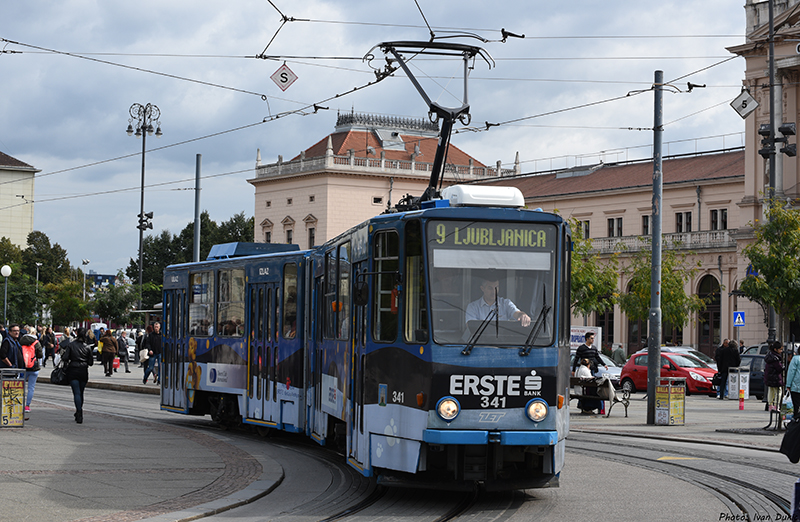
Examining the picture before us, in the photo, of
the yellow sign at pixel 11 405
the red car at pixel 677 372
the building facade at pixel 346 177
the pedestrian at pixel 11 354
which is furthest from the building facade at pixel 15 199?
the yellow sign at pixel 11 405

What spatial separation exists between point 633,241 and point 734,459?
61.8 metres

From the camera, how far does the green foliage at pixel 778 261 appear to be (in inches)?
1416

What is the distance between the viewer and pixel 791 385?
62.6 ft

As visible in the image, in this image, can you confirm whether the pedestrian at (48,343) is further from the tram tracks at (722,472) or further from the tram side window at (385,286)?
the tram side window at (385,286)

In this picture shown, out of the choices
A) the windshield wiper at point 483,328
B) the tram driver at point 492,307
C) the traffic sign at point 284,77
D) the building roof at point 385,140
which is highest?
the building roof at point 385,140

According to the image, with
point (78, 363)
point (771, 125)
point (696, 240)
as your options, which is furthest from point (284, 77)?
point (696, 240)

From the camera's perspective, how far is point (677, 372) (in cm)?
3603

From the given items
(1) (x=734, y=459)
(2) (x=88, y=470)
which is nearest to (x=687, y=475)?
(1) (x=734, y=459)

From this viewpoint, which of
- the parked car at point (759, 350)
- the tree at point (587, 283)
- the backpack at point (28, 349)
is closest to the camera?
the backpack at point (28, 349)

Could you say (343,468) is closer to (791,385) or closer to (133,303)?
(791,385)

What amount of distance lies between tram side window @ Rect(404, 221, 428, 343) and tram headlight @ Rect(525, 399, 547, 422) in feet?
4.11

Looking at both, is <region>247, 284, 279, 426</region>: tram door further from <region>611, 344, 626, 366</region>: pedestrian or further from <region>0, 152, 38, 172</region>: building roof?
<region>0, 152, 38, 172</region>: building roof

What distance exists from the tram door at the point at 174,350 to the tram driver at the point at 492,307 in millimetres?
11059

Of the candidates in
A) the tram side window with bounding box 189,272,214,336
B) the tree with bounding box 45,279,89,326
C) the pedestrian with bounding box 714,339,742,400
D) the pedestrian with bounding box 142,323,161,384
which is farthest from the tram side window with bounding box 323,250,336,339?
the tree with bounding box 45,279,89,326
